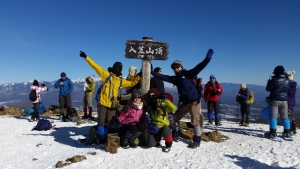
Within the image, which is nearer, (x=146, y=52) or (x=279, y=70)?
(x=146, y=52)

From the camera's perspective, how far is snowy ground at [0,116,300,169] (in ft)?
15.1

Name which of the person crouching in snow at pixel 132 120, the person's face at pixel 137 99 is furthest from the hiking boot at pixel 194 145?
the person's face at pixel 137 99

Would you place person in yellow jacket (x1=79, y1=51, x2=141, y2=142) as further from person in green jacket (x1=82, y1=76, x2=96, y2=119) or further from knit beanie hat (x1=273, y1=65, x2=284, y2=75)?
person in green jacket (x1=82, y1=76, x2=96, y2=119)

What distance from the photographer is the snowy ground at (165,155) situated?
4598 millimetres

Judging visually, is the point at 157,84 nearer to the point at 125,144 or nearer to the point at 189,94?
the point at 189,94

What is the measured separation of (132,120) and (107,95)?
1.03 metres

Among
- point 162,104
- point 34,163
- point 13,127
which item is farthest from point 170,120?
point 13,127

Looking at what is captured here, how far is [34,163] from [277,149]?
640 cm

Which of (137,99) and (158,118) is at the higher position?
(137,99)

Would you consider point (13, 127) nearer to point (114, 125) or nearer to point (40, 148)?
point (40, 148)

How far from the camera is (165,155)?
16.8 ft

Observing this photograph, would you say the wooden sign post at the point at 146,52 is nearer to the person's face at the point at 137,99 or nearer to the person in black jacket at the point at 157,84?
the person's face at the point at 137,99

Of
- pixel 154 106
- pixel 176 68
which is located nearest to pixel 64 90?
pixel 154 106

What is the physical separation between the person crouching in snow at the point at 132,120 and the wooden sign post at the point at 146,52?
556mm
